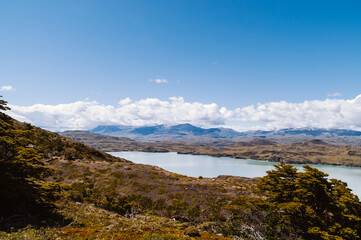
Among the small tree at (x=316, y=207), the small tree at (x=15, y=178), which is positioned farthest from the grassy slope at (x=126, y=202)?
the small tree at (x=316, y=207)

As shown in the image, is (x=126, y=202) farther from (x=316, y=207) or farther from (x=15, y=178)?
(x=316, y=207)

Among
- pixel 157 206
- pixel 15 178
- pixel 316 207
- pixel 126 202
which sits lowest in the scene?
pixel 157 206

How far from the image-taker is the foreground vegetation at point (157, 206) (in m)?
14.6

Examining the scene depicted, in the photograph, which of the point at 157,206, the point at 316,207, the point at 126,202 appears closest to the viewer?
the point at 316,207

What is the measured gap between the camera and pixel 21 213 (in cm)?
1507

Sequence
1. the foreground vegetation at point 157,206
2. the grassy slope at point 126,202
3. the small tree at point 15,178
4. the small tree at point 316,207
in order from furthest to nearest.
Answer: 1. the small tree at point 316,207
2. the grassy slope at point 126,202
3. the foreground vegetation at point 157,206
4. the small tree at point 15,178

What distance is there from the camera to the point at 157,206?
26.8 meters

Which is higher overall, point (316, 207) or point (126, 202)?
point (316, 207)

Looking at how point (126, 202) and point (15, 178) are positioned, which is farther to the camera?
point (126, 202)

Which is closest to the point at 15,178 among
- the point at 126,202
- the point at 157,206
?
the point at 126,202

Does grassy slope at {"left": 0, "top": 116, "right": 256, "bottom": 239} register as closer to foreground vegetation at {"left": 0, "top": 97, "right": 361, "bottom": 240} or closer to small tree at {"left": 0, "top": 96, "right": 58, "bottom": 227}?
foreground vegetation at {"left": 0, "top": 97, "right": 361, "bottom": 240}

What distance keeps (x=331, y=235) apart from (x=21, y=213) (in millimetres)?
26571

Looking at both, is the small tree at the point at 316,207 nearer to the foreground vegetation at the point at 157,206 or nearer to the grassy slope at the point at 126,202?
the foreground vegetation at the point at 157,206

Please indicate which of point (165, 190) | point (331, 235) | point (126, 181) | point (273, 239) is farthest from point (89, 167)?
point (331, 235)
